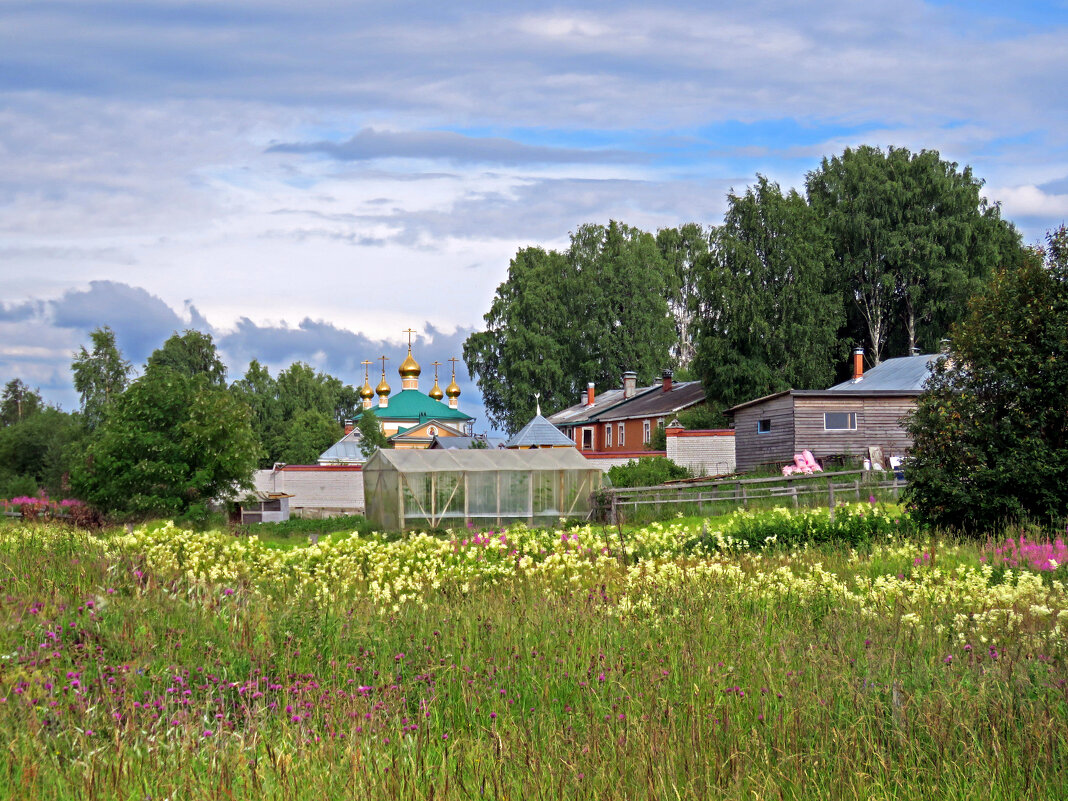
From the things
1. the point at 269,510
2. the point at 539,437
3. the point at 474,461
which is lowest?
the point at 269,510

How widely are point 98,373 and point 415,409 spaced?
4204 cm

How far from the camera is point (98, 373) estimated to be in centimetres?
6359

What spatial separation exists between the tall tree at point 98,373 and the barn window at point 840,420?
4322 cm

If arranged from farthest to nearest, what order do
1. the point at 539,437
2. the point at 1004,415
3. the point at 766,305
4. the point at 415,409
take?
the point at 415,409 < the point at 766,305 < the point at 539,437 < the point at 1004,415

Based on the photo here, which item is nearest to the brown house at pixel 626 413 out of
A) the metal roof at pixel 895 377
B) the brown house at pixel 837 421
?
the metal roof at pixel 895 377

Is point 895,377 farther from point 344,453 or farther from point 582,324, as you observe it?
point 344,453

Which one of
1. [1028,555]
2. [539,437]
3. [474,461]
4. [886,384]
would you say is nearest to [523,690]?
[1028,555]

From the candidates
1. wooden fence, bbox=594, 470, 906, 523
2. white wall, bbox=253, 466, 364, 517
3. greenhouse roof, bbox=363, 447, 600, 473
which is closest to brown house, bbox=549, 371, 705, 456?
white wall, bbox=253, 466, 364, 517

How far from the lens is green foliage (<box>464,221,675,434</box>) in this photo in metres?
63.0

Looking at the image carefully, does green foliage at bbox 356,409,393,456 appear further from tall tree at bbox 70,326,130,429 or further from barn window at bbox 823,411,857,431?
barn window at bbox 823,411,857,431

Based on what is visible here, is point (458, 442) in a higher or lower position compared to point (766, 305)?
lower

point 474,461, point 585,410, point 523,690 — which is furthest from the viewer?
point 585,410

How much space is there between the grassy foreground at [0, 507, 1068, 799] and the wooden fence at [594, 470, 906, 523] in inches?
760

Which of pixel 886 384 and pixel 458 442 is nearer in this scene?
pixel 886 384
